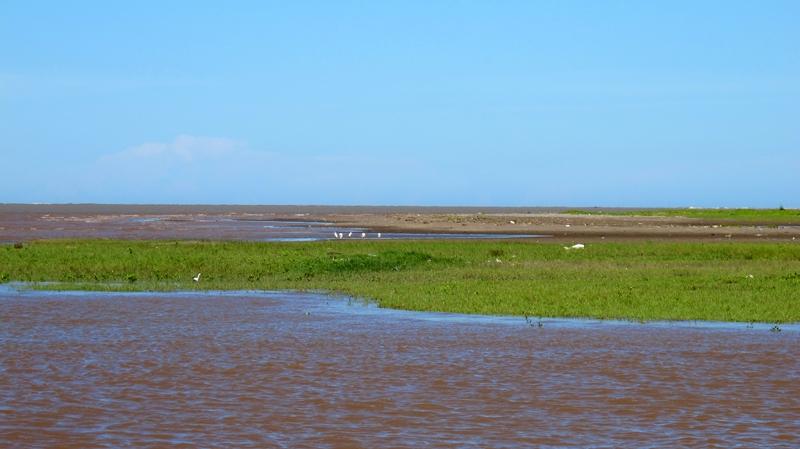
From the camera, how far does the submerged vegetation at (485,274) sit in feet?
76.0

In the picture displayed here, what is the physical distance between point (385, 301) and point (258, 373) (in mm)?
8865

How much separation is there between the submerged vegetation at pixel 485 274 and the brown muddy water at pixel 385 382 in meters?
1.96

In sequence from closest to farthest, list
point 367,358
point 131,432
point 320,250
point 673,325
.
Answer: point 131,432, point 367,358, point 673,325, point 320,250

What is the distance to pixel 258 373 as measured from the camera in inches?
620

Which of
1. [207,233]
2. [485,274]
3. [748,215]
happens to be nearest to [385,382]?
[485,274]

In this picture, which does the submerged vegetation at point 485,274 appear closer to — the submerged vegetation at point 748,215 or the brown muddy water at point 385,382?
the brown muddy water at point 385,382

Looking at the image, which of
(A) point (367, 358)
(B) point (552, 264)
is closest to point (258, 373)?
(A) point (367, 358)

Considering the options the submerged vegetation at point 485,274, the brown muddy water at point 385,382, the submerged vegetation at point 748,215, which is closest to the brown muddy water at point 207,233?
the submerged vegetation at point 485,274

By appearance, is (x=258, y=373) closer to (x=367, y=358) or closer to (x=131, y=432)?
(x=367, y=358)

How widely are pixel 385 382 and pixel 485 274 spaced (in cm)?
1527

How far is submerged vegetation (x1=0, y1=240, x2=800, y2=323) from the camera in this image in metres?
23.2

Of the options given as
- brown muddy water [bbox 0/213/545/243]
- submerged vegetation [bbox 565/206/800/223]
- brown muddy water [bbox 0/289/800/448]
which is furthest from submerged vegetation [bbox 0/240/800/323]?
submerged vegetation [bbox 565/206/800/223]

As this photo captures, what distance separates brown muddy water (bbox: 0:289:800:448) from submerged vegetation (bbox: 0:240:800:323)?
77.2 inches

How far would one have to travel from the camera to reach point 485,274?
98.8 feet
